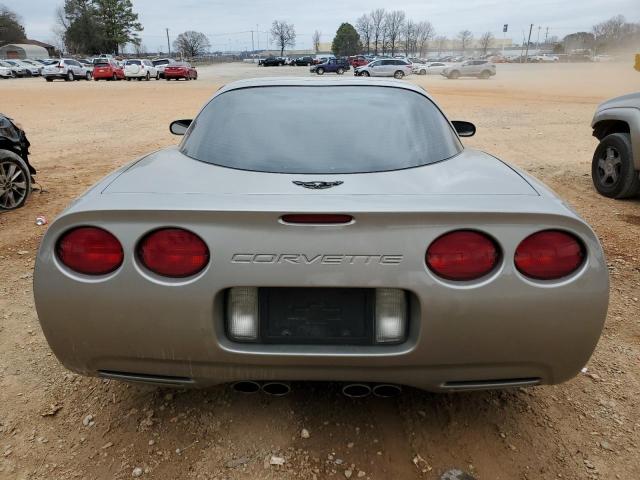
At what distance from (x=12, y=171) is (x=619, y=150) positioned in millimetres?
6780

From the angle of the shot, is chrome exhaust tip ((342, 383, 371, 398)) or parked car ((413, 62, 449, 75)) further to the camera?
parked car ((413, 62, 449, 75))

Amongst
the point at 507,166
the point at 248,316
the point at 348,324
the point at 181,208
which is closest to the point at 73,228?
the point at 181,208

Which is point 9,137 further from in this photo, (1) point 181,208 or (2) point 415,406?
(2) point 415,406

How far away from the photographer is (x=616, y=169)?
6.18 meters

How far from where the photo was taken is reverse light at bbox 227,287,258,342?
191 cm

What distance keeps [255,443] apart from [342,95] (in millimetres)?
1907

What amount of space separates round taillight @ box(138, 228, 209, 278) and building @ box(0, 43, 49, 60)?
331 ft

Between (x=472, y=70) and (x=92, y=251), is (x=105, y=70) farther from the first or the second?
(x=92, y=251)

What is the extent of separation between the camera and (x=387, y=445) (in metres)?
2.29

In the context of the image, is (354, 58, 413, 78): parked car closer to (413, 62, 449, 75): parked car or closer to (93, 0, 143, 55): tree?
(413, 62, 449, 75): parked car

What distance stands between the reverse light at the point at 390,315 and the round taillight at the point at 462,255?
6.4 inches

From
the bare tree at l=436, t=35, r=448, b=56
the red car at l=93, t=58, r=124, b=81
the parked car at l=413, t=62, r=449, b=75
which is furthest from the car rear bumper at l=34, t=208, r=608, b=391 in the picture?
the bare tree at l=436, t=35, r=448, b=56

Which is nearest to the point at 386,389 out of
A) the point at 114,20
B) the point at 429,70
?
the point at 429,70

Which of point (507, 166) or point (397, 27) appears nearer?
point (507, 166)
